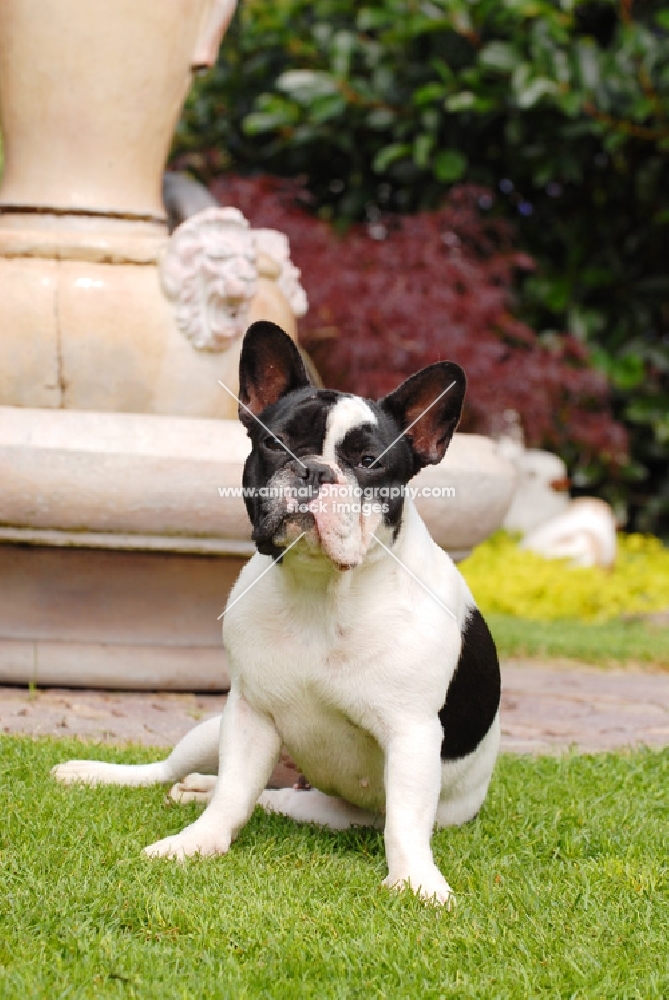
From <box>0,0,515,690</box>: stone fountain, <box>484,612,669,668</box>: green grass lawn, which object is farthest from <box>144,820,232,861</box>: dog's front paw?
<box>484,612,669,668</box>: green grass lawn

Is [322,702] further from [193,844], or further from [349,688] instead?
[193,844]

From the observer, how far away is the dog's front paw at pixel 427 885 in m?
2.58

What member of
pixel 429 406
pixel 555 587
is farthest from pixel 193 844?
pixel 555 587

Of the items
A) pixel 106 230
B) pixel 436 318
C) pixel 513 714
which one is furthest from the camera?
pixel 436 318

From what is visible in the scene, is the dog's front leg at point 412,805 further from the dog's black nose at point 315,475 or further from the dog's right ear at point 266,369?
the dog's right ear at point 266,369

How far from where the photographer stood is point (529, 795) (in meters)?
3.54

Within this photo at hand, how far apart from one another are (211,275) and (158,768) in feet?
7.74

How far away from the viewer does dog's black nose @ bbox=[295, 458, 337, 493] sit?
8.48 feet

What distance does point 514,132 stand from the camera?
1048 cm

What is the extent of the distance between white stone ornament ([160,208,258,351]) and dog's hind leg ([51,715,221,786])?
227 cm

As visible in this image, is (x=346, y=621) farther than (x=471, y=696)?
No

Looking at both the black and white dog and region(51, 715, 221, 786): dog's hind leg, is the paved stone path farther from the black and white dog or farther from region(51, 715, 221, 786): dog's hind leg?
the black and white dog

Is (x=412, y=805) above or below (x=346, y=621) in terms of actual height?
below

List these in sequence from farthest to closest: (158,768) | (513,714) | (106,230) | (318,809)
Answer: (106,230), (513,714), (158,768), (318,809)
